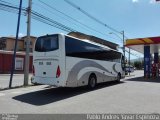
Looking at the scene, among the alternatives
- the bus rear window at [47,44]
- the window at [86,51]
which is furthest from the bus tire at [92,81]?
the bus rear window at [47,44]

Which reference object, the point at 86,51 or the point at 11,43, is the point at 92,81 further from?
the point at 11,43

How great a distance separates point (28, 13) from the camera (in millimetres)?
17453

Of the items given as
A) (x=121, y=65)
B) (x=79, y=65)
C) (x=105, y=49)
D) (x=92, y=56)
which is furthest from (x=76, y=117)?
(x=121, y=65)

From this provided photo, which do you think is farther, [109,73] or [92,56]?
[109,73]

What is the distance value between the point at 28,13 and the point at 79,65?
684cm

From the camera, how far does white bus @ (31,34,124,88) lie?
39.1 ft

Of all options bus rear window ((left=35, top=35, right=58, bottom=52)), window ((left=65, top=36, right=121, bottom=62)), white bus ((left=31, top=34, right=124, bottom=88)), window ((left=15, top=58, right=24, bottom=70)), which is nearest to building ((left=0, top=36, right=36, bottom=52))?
window ((left=15, top=58, right=24, bottom=70))

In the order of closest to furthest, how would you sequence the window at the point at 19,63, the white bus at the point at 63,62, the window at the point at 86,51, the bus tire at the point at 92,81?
1. the white bus at the point at 63,62
2. the window at the point at 86,51
3. the bus tire at the point at 92,81
4. the window at the point at 19,63

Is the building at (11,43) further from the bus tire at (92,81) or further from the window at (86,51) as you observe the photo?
the bus tire at (92,81)

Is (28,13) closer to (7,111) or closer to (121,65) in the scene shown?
(121,65)

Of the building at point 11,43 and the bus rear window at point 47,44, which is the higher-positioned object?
the building at point 11,43

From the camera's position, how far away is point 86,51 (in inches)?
571

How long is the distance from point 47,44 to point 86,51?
2981 millimetres

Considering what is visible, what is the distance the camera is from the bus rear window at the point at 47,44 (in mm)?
12112
